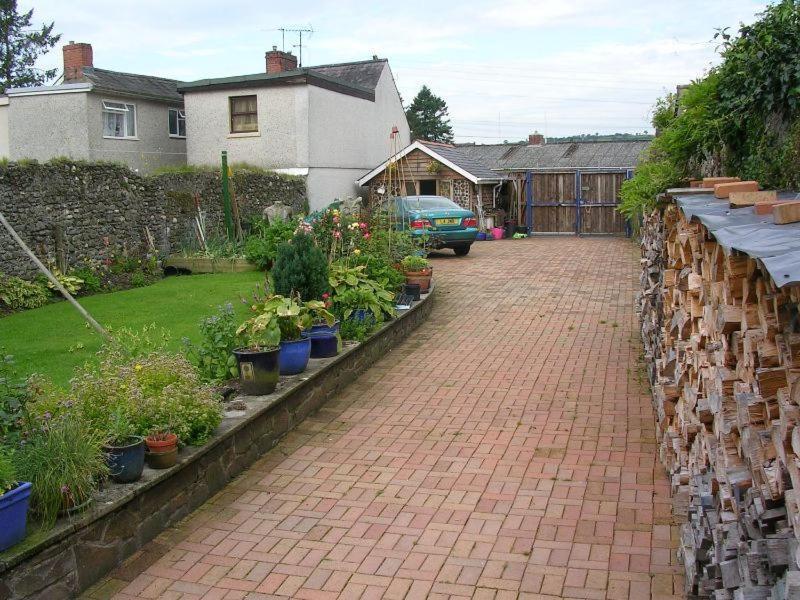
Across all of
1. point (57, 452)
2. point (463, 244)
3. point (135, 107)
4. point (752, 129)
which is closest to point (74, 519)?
point (57, 452)

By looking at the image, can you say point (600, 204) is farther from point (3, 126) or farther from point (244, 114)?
point (3, 126)

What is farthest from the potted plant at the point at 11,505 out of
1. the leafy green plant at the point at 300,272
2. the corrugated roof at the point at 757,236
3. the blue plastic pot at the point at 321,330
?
the leafy green plant at the point at 300,272

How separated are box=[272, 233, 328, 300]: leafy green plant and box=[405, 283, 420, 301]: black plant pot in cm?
320

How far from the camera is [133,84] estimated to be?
27.0m

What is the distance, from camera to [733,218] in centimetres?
362

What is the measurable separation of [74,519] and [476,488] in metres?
2.85

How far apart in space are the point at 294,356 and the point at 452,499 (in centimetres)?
264

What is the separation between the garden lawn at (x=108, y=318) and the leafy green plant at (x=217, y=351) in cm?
146

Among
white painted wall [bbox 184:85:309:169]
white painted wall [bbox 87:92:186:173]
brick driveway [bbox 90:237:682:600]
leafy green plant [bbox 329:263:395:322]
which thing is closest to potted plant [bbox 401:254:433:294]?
leafy green plant [bbox 329:263:395:322]

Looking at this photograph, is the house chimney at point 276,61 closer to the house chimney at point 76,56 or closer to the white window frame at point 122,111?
the white window frame at point 122,111

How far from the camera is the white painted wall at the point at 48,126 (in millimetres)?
24234

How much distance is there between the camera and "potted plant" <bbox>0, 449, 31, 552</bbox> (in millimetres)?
4145

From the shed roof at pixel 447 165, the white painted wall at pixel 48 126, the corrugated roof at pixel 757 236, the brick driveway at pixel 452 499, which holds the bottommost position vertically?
the brick driveway at pixel 452 499

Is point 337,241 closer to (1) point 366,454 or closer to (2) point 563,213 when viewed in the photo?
(1) point 366,454
